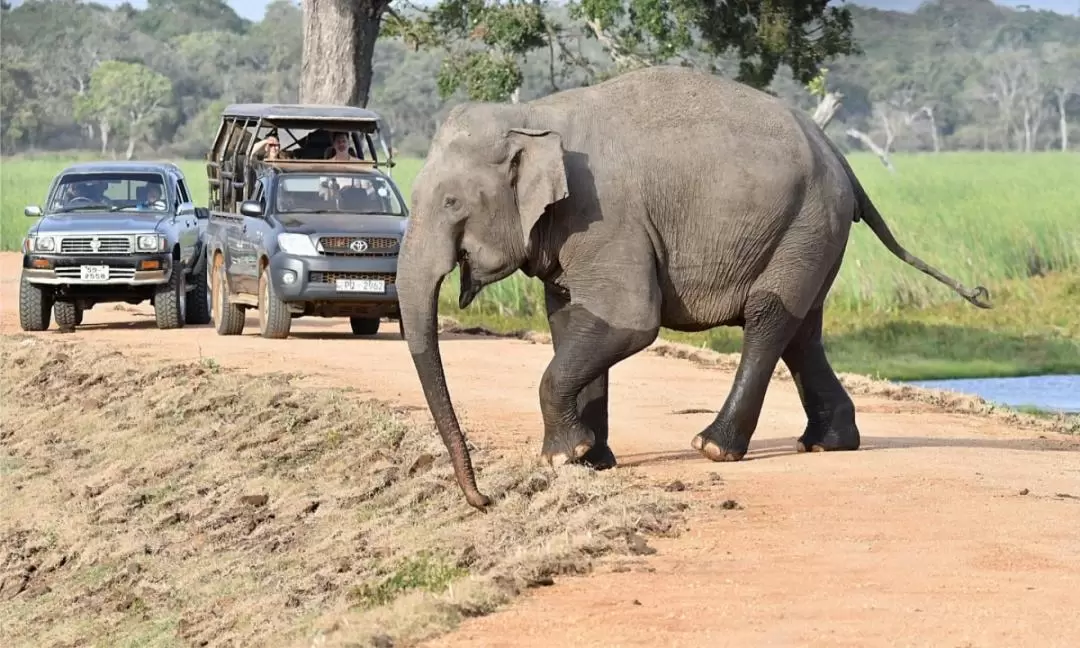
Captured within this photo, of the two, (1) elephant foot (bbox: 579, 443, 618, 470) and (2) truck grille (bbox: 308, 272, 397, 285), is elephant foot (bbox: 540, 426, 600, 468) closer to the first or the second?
(1) elephant foot (bbox: 579, 443, 618, 470)

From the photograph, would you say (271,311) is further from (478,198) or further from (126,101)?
(126,101)

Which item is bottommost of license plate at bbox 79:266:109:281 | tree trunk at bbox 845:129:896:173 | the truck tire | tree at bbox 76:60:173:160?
tree at bbox 76:60:173:160

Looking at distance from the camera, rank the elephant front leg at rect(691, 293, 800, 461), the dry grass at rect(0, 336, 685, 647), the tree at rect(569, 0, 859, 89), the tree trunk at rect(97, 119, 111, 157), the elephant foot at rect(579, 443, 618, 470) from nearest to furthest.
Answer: the dry grass at rect(0, 336, 685, 647)
the elephant foot at rect(579, 443, 618, 470)
the elephant front leg at rect(691, 293, 800, 461)
the tree at rect(569, 0, 859, 89)
the tree trunk at rect(97, 119, 111, 157)

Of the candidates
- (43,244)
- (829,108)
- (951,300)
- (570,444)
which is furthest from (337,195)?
(829,108)

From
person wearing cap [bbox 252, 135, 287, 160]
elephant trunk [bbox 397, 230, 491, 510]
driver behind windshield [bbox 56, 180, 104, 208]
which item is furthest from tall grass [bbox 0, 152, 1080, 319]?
elephant trunk [bbox 397, 230, 491, 510]

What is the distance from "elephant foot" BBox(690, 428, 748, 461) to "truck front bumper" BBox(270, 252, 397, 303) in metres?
8.41

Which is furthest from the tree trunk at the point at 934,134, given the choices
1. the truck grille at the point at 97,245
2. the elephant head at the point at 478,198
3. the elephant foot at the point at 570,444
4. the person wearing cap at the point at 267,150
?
the elephant head at the point at 478,198

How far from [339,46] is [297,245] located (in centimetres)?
866

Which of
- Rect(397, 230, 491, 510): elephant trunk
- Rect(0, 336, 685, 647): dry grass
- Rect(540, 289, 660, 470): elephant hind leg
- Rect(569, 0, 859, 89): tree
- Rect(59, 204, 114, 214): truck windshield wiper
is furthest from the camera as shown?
Rect(569, 0, 859, 89): tree

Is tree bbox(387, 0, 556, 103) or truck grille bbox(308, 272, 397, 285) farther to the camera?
tree bbox(387, 0, 556, 103)

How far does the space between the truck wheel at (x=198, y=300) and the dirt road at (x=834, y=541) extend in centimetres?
722

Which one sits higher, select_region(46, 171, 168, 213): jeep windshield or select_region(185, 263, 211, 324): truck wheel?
select_region(46, 171, 168, 213): jeep windshield

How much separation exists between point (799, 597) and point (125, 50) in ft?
328

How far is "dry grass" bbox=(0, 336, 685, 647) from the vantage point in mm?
8703
